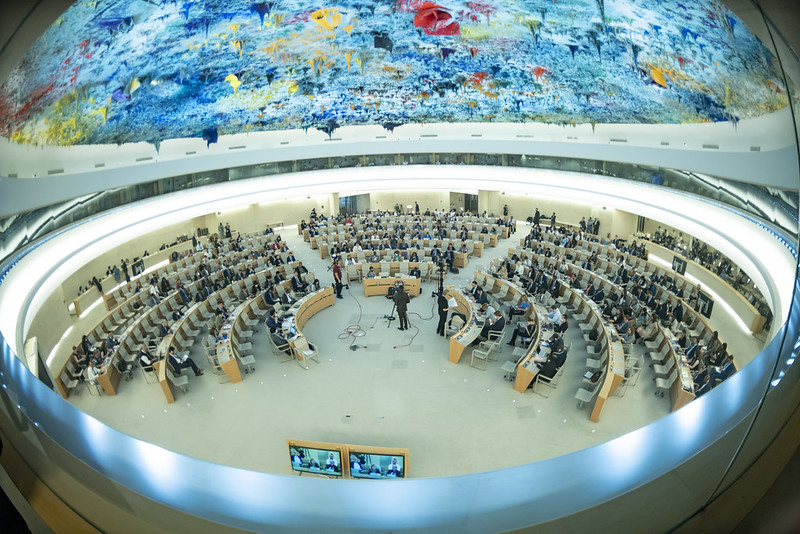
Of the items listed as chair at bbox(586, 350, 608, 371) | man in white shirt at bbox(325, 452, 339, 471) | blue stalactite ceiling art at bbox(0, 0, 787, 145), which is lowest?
chair at bbox(586, 350, 608, 371)

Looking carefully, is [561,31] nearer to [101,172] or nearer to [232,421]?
[232,421]

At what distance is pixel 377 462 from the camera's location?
23.7ft

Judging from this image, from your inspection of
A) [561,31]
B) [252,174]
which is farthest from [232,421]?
[252,174]

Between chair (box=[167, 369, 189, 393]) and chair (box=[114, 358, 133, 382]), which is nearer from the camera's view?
chair (box=[167, 369, 189, 393])

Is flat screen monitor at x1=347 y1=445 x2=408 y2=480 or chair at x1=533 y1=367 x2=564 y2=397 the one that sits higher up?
flat screen monitor at x1=347 y1=445 x2=408 y2=480

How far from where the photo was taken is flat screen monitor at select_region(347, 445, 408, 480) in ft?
23.4

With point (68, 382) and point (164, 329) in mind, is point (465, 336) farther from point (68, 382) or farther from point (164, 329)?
point (68, 382)

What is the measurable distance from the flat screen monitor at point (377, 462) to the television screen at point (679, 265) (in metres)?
15.1

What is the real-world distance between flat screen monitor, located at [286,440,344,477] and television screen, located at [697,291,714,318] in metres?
12.5

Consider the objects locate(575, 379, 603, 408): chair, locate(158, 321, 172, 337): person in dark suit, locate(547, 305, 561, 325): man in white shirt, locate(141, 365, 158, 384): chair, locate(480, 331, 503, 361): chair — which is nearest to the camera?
locate(575, 379, 603, 408): chair

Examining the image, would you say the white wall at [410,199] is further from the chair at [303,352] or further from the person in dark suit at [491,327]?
the chair at [303,352]

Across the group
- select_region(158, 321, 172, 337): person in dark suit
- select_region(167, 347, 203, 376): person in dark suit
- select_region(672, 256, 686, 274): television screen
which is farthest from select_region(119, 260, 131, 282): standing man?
select_region(672, 256, 686, 274): television screen

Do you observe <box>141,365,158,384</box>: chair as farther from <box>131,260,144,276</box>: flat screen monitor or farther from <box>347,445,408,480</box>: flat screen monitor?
<box>131,260,144,276</box>: flat screen monitor

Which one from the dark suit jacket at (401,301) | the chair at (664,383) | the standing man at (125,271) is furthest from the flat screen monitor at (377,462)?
the standing man at (125,271)
